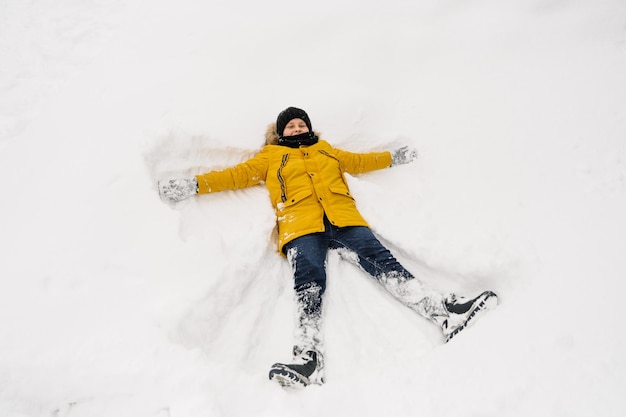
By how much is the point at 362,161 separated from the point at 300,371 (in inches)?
69.3

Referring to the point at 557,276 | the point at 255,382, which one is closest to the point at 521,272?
the point at 557,276

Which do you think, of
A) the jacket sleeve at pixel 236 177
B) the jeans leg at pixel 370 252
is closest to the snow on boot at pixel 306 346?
the jeans leg at pixel 370 252

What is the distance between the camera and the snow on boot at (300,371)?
6.04 ft

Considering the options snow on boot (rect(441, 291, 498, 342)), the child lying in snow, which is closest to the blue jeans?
the child lying in snow

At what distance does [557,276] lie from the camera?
78.7 inches

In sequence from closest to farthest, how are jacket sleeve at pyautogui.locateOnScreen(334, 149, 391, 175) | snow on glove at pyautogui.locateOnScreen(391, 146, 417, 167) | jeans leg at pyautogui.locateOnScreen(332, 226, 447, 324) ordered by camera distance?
jeans leg at pyautogui.locateOnScreen(332, 226, 447, 324) < jacket sleeve at pyautogui.locateOnScreen(334, 149, 391, 175) < snow on glove at pyautogui.locateOnScreen(391, 146, 417, 167)

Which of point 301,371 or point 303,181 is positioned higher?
point 303,181

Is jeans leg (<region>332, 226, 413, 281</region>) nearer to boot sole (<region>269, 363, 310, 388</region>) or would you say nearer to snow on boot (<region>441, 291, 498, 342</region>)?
snow on boot (<region>441, 291, 498, 342</region>)

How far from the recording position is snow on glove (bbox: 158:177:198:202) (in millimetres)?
2572

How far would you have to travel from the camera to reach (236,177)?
2814mm

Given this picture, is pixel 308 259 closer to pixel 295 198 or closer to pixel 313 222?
pixel 313 222

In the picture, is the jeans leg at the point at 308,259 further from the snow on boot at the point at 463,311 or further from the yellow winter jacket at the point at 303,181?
the snow on boot at the point at 463,311

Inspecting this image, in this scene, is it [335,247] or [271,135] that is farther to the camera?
[271,135]

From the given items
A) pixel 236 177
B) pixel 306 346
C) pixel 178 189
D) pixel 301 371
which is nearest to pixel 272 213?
pixel 236 177
